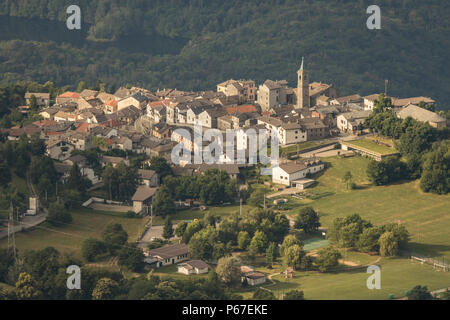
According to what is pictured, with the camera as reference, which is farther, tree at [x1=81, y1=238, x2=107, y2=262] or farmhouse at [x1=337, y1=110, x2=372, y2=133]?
farmhouse at [x1=337, y1=110, x2=372, y2=133]

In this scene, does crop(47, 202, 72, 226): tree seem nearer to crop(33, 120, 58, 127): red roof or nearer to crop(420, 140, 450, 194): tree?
crop(33, 120, 58, 127): red roof

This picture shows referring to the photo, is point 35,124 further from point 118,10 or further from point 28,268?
point 118,10

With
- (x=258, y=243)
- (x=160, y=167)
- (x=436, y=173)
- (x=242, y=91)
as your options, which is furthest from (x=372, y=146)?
(x=258, y=243)

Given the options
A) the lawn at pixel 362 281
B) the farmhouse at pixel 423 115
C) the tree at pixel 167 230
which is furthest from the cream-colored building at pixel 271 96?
the lawn at pixel 362 281

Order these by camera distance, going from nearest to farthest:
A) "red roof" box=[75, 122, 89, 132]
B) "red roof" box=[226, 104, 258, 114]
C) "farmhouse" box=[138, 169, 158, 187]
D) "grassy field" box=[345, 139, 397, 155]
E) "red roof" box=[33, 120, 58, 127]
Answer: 1. "farmhouse" box=[138, 169, 158, 187]
2. "grassy field" box=[345, 139, 397, 155]
3. "red roof" box=[75, 122, 89, 132]
4. "red roof" box=[33, 120, 58, 127]
5. "red roof" box=[226, 104, 258, 114]

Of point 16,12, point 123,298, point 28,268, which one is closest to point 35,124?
point 28,268

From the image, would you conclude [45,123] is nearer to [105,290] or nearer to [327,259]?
[105,290]

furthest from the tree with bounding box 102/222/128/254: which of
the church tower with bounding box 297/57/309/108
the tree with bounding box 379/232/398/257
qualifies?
the church tower with bounding box 297/57/309/108
